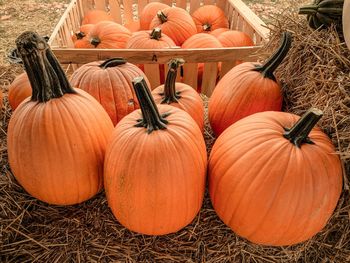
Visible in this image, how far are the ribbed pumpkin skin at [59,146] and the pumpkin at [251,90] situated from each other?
0.51m

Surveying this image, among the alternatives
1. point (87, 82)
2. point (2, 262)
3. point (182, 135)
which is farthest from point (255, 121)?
point (2, 262)

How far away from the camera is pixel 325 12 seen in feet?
3.88

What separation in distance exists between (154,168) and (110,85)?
1.86 ft

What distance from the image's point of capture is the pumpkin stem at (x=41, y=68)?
84 cm

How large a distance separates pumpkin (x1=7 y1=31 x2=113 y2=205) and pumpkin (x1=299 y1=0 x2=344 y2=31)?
0.91 meters

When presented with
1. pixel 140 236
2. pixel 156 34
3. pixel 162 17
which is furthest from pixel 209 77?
pixel 140 236

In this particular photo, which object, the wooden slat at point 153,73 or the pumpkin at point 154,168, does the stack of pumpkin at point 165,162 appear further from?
the wooden slat at point 153,73

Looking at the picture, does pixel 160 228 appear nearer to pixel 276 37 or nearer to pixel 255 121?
pixel 255 121

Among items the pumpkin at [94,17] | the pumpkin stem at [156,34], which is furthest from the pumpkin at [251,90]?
the pumpkin at [94,17]

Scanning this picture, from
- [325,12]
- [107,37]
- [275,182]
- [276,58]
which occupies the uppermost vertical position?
[325,12]

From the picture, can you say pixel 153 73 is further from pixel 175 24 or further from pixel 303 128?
pixel 303 128

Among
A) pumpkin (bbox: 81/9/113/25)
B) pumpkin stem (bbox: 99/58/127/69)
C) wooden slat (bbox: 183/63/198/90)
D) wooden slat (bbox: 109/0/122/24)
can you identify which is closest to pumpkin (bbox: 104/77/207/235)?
pumpkin stem (bbox: 99/58/127/69)

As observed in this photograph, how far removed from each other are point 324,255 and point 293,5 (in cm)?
114

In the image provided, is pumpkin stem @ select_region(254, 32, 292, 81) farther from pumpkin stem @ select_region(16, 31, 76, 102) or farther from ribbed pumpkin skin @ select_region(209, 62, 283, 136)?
pumpkin stem @ select_region(16, 31, 76, 102)
